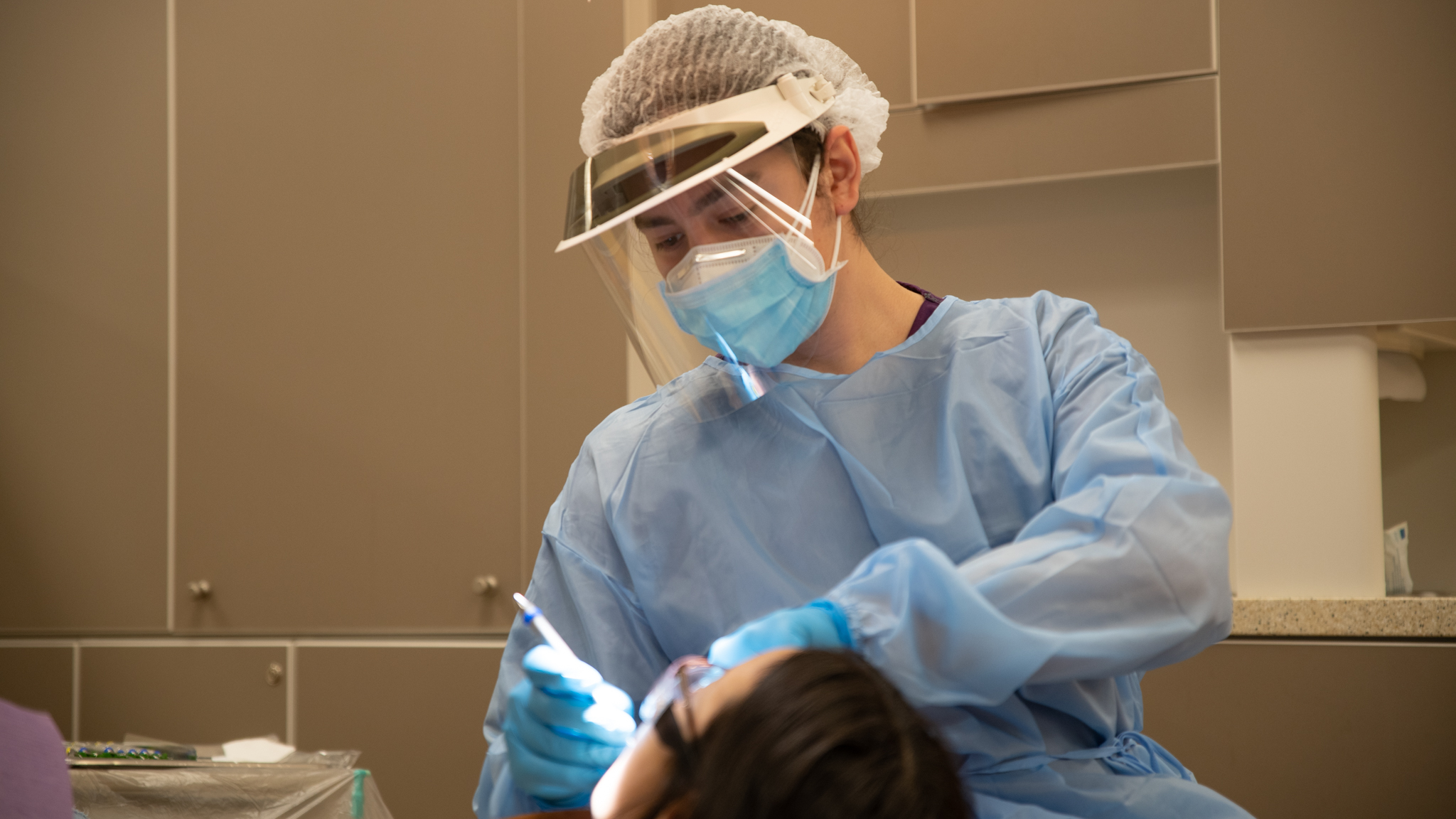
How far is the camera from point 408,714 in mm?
2176

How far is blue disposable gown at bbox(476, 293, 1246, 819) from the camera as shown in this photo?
781 mm

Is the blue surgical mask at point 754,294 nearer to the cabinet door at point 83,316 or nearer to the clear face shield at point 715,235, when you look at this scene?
the clear face shield at point 715,235

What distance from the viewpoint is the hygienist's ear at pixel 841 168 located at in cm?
113

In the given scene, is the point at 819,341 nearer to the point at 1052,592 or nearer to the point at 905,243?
the point at 1052,592

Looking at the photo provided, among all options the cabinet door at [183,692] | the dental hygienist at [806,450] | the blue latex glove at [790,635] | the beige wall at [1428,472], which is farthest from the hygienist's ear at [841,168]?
the cabinet door at [183,692]

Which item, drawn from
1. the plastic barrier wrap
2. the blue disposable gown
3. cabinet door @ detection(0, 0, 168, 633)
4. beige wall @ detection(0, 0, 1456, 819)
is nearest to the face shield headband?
the blue disposable gown

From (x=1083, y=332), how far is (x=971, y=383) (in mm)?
133

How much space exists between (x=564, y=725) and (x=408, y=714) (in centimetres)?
153

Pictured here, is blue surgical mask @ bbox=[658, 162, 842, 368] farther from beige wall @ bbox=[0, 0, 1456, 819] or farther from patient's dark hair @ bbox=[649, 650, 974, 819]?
beige wall @ bbox=[0, 0, 1456, 819]

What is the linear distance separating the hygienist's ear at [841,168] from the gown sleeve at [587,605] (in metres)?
0.38

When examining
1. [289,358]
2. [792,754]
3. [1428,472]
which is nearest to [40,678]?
[289,358]

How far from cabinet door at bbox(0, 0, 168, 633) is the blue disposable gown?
162 cm

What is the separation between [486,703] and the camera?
2125 mm

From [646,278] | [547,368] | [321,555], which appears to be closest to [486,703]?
[321,555]
